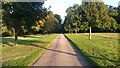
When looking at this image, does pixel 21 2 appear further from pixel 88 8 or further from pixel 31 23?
pixel 88 8

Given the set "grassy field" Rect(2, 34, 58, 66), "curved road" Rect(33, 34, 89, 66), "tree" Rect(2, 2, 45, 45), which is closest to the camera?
"curved road" Rect(33, 34, 89, 66)

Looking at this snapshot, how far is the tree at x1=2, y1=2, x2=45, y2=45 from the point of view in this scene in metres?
23.6

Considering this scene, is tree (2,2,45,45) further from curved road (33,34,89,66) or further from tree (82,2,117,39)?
tree (82,2,117,39)

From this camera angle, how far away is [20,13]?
24484 millimetres

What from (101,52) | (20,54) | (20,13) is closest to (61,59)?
(101,52)

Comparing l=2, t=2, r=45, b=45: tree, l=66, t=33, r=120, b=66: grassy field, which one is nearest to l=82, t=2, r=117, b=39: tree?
l=66, t=33, r=120, b=66: grassy field

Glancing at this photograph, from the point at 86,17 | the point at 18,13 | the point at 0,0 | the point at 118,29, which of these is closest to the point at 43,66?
the point at 0,0

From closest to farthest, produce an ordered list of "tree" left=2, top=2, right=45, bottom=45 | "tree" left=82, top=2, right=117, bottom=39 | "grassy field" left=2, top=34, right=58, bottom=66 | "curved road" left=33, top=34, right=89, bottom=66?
"curved road" left=33, top=34, right=89, bottom=66
"grassy field" left=2, top=34, right=58, bottom=66
"tree" left=2, top=2, right=45, bottom=45
"tree" left=82, top=2, right=117, bottom=39

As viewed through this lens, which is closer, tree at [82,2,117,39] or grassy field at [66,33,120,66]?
grassy field at [66,33,120,66]

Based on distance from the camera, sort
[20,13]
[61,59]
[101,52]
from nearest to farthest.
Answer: [61,59], [101,52], [20,13]

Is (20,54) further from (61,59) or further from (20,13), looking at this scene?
(20,13)

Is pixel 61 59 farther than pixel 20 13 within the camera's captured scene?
No

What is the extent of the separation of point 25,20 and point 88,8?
49.2 feet

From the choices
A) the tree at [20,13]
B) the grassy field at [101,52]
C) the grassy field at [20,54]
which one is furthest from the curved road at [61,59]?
the tree at [20,13]
